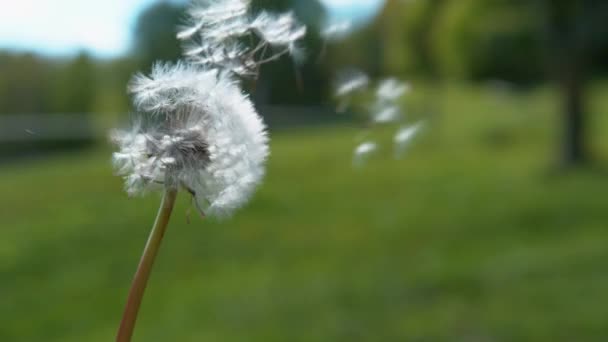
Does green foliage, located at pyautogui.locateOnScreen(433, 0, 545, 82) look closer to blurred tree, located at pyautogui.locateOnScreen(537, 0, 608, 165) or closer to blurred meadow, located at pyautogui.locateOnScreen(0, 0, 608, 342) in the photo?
blurred meadow, located at pyautogui.locateOnScreen(0, 0, 608, 342)

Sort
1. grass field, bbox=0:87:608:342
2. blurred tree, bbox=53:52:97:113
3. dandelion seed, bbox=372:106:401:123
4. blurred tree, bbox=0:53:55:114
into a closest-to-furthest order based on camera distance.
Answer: dandelion seed, bbox=372:106:401:123
grass field, bbox=0:87:608:342
blurred tree, bbox=0:53:55:114
blurred tree, bbox=53:52:97:113

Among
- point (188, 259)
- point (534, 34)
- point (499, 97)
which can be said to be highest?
point (534, 34)

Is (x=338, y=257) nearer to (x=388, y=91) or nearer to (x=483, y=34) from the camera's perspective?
(x=483, y=34)

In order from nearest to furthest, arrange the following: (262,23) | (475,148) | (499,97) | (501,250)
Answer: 1. (262,23)
2. (501,250)
3. (475,148)
4. (499,97)

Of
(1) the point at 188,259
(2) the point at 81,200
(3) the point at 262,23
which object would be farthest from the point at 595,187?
(3) the point at 262,23

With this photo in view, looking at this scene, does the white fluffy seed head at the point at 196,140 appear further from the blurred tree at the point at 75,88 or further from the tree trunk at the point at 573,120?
the tree trunk at the point at 573,120

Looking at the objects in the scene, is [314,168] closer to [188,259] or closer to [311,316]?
[188,259]

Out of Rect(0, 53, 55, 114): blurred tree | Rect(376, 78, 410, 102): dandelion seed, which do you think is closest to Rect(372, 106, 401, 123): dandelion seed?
Rect(376, 78, 410, 102): dandelion seed

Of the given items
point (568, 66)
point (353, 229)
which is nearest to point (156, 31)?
point (353, 229)
